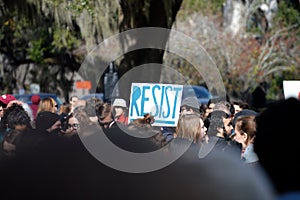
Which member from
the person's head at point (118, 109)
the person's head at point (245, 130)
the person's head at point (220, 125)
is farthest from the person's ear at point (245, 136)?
the person's head at point (118, 109)

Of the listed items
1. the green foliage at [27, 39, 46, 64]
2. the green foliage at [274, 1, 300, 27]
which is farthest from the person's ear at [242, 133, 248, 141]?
the green foliage at [274, 1, 300, 27]

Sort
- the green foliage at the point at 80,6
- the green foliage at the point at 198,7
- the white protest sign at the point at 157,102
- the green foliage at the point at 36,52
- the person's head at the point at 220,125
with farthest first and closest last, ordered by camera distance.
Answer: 1. the green foliage at the point at 198,7
2. the green foliage at the point at 36,52
3. the green foliage at the point at 80,6
4. the white protest sign at the point at 157,102
5. the person's head at the point at 220,125

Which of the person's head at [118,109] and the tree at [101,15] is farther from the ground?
the tree at [101,15]

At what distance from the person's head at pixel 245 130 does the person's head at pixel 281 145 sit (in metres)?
3.13

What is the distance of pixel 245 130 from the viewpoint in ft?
17.4

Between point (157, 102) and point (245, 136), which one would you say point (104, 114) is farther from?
point (245, 136)

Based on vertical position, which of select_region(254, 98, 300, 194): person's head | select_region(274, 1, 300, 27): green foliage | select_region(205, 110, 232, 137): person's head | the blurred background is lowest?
select_region(205, 110, 232, 137): person's head

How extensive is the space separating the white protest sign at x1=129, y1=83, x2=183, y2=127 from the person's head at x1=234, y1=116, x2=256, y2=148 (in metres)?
1.70

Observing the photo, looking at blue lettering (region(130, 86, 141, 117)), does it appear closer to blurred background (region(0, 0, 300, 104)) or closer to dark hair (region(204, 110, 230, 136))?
dark hair (region(204, 110, 230, 136))

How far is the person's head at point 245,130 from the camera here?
17.2ft

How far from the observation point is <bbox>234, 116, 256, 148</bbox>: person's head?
5250 mm

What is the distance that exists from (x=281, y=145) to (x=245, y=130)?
333cm

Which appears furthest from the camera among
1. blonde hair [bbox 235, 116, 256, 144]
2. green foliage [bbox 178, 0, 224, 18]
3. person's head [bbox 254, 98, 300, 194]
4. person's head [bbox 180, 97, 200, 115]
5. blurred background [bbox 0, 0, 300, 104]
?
green foliage [bbox 178, 0, 224, 18]

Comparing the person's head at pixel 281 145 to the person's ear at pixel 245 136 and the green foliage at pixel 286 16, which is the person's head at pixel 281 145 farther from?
the green foliage at pixel 286 16
